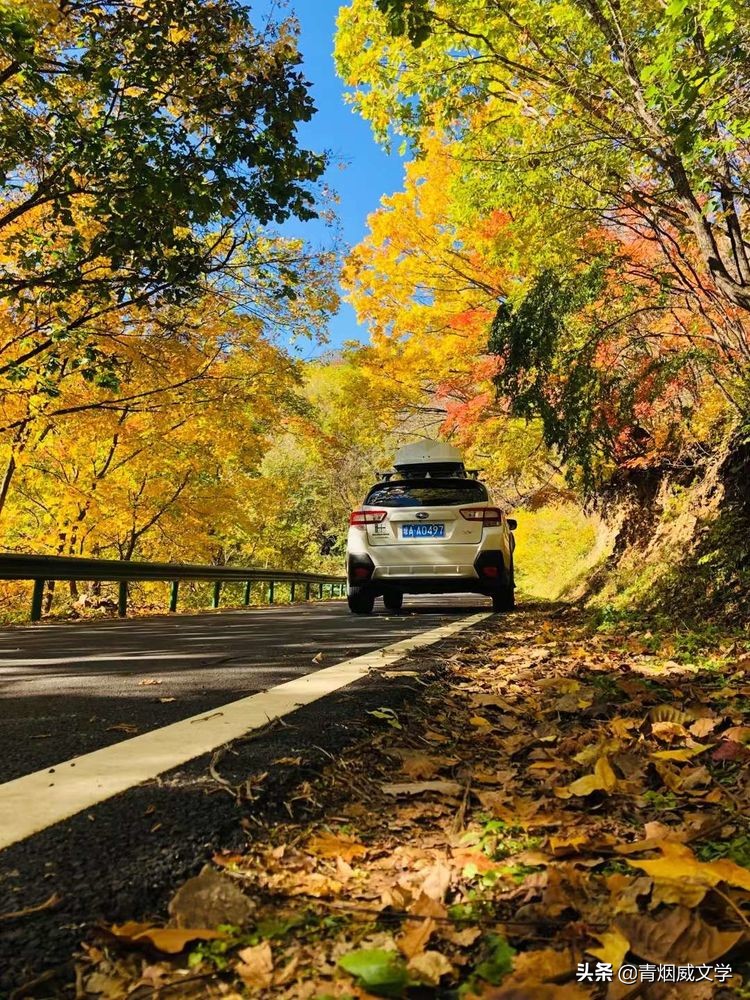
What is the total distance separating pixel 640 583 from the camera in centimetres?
820

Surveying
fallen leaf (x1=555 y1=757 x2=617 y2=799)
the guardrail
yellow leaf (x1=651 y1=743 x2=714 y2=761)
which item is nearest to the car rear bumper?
the guardrail

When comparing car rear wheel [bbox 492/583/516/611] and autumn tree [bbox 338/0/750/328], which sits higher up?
autumn tree [bbox 338/0/750/328]

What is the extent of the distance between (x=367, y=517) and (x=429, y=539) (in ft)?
2.85

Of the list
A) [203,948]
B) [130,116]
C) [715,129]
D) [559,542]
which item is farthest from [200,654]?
[559,542]

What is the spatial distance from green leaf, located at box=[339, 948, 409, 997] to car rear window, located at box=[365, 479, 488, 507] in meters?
7.74

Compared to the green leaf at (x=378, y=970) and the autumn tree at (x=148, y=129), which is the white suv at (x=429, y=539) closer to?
the autumn tree at (x=148, y=129)

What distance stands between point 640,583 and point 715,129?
15.9 ft

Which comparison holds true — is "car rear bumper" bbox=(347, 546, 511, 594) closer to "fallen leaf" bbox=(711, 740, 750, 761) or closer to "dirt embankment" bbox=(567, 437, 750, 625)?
"dirt embankment" bbox=(567, 437, 750, 625)

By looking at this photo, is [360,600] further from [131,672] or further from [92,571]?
[131,672]

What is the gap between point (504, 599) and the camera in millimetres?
9625

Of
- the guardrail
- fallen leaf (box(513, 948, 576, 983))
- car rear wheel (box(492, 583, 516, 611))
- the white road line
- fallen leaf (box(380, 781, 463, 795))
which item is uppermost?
the guardrail

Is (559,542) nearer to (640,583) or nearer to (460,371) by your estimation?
(460,371)

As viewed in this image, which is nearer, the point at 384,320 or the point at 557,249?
the point at 557,249

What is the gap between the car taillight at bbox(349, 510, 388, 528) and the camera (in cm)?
891
